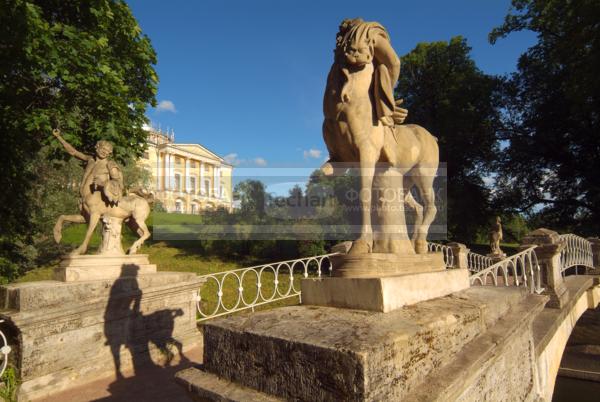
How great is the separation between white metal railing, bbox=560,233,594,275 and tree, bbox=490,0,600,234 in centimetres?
757

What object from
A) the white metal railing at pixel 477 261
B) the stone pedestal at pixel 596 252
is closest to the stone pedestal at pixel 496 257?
the white metal railing at pixel 477 261

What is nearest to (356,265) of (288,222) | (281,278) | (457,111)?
(281,278)

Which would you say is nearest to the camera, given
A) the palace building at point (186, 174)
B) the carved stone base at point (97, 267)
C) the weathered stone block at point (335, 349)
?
the weathered stone block at point (335, 349)

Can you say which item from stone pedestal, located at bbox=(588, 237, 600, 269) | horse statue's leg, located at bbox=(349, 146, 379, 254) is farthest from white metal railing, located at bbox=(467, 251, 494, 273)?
horse statue's leg, located at bbox=(349, 146, 379, 254)

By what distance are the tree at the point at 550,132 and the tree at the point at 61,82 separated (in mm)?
17745

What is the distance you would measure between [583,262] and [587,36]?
9451 millimetres

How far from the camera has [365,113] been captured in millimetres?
2613

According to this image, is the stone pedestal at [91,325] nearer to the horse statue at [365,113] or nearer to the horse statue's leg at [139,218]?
the horse statue's leg at [139,218]

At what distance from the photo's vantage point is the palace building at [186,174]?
173ft

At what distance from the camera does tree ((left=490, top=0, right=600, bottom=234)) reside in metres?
17.6

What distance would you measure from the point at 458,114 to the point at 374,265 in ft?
69.5

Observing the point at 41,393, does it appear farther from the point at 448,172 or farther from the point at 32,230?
the point at 448,172

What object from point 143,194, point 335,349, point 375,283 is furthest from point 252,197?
point 335,349

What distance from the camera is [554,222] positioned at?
20578 millimetres
